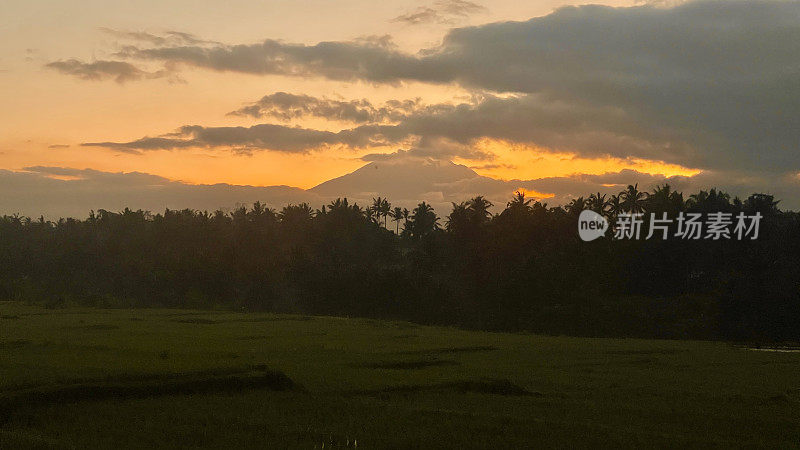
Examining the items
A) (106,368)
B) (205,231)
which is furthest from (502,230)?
(106,368)

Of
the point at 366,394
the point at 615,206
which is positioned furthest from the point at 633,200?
the point at 366,394

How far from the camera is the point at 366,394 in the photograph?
57.2 feet

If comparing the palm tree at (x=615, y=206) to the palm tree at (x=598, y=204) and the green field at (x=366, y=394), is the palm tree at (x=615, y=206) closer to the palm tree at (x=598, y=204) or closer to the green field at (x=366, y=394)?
the palm tree at (x=598, y=204)

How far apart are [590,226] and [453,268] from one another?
11.7 m

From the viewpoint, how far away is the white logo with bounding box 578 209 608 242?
2331 inches

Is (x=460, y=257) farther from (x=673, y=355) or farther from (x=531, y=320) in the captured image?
(x=673, y=355)

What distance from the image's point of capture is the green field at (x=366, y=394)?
13.0 meters

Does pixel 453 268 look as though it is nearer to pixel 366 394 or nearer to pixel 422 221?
pixel 422 221

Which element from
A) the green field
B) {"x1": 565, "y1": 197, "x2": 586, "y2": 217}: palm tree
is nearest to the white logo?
{"x1": 565, "y1": 197, "x2": 586, "y2": 217}: palm tree

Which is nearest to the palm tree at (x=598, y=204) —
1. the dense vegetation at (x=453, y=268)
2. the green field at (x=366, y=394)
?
the dense vegetation at (x=453, y=268)

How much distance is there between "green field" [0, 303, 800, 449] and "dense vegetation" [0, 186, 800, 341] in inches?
901

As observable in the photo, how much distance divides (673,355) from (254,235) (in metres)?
53.1

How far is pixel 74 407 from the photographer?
1520cm

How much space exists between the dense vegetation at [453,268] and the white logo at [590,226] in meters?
0.75
